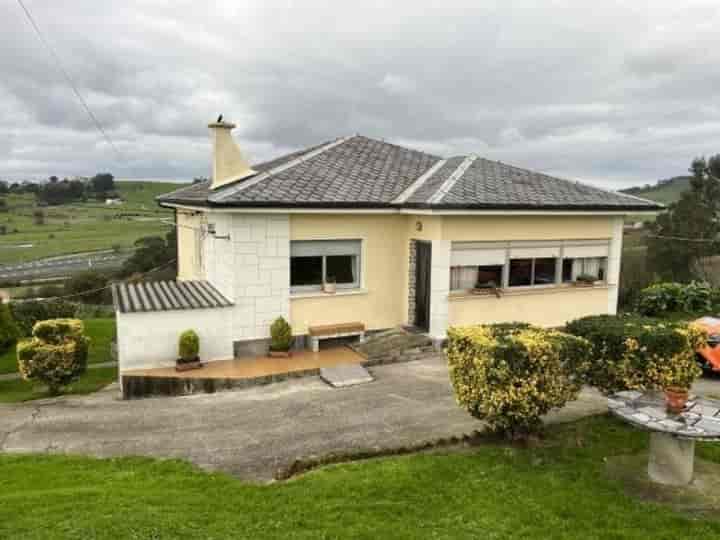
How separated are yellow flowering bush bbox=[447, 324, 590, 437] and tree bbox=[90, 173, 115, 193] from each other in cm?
5376

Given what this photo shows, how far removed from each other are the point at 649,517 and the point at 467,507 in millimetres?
1896

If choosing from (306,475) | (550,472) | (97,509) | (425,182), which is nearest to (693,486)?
(550,472)

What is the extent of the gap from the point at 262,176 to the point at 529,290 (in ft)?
26.0

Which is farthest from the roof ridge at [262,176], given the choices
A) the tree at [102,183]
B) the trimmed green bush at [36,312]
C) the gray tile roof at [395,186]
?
the tree at [102,183]

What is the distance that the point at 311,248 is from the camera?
13820mm

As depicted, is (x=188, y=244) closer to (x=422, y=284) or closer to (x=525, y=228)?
(x=422, y=284)

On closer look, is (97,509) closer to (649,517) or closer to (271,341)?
(649,517)

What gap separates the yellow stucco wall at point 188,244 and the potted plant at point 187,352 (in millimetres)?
4905

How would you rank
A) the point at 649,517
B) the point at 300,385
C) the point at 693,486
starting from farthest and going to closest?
the point at 300,385 < the point at 693,486 < the point at 649,517

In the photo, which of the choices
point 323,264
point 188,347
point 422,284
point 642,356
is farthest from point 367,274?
point 642,356

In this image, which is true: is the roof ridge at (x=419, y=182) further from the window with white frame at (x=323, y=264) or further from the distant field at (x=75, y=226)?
the distant field at (x=75, y=226)

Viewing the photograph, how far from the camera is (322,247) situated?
1396cm

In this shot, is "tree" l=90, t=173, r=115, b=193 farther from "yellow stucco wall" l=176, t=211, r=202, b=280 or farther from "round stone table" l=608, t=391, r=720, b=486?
"round stone table" l=608, t=391, r=720, b=486

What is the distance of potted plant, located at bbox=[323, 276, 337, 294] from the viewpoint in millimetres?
14062
